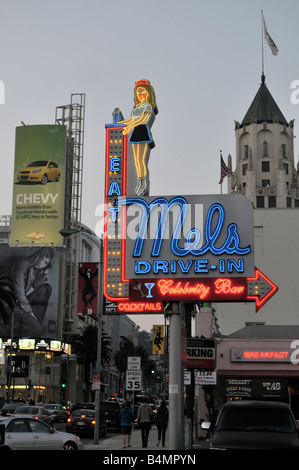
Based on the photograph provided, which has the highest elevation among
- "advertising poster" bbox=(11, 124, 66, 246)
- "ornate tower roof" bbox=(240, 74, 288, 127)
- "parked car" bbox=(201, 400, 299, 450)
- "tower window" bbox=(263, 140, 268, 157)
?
"ornate tower roof" bbox=(240, 74, 288, 127)

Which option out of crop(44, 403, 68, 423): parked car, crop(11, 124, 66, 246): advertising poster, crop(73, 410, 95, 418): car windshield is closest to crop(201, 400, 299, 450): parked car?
crop(73, 410, 95, 418): car windshield

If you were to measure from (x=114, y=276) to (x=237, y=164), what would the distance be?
11548 centimetres

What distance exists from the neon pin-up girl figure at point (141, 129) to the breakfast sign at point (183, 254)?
159 cm

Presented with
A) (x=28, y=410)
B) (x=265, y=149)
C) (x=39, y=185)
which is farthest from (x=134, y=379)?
(x=265, y=149)

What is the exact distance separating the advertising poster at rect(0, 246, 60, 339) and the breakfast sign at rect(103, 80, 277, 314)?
88.9 m

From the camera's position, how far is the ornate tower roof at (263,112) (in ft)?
433

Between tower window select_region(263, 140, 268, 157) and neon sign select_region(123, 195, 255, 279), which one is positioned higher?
tower window select_region(263, 140, 268, 157)

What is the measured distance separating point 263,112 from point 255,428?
124m

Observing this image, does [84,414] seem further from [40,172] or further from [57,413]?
[40,172]

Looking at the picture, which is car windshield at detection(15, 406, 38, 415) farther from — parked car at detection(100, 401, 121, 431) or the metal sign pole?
the metal sign pole

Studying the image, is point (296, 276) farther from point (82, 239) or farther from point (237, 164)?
point (82, 239)

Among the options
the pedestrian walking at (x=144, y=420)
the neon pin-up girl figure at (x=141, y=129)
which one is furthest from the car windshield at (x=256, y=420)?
the pedestrian walking at (x=144, y=420)

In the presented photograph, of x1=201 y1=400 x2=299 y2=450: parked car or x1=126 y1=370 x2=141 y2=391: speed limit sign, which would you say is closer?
x1=201 y1=400 x2=299 y2=450: parked car

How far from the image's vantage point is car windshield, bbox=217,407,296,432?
1416 cm
